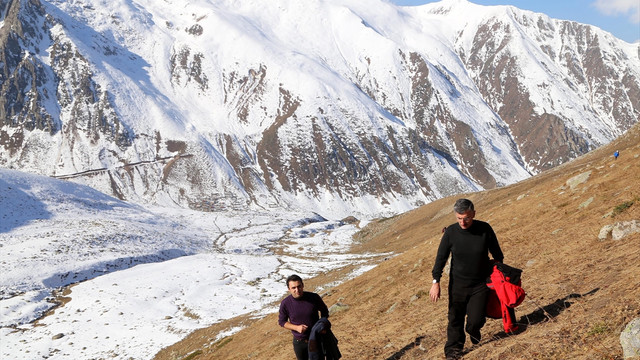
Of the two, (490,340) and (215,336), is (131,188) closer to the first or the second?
(215,336)

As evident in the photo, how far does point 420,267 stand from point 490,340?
47.0 feet

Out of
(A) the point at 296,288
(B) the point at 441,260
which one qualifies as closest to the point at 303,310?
(A) the point at 296,288

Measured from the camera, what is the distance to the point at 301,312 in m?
9.55

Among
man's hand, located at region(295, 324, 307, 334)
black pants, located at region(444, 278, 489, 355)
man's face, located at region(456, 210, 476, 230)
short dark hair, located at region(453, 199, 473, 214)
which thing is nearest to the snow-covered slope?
man's hand, located at region(295, 324, 307, 334)

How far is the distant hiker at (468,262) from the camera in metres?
8.08

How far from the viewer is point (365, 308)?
19703mm

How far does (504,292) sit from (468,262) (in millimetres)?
779

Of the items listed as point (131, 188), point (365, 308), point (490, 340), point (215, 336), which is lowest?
point (215, 336)

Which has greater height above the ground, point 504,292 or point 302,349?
point 504,292

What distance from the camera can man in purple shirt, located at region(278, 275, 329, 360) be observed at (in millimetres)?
9469

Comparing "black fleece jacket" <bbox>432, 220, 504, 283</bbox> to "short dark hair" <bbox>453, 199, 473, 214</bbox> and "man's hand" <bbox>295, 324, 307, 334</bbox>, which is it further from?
"man's hand" <bbox>295, 324, 307, 334</bbox>

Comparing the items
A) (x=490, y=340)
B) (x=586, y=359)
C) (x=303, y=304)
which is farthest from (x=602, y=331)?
(x=303, y=304)

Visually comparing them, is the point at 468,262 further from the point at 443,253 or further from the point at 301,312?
the point at 301,312

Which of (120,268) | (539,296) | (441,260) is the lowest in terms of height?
(539,296)
